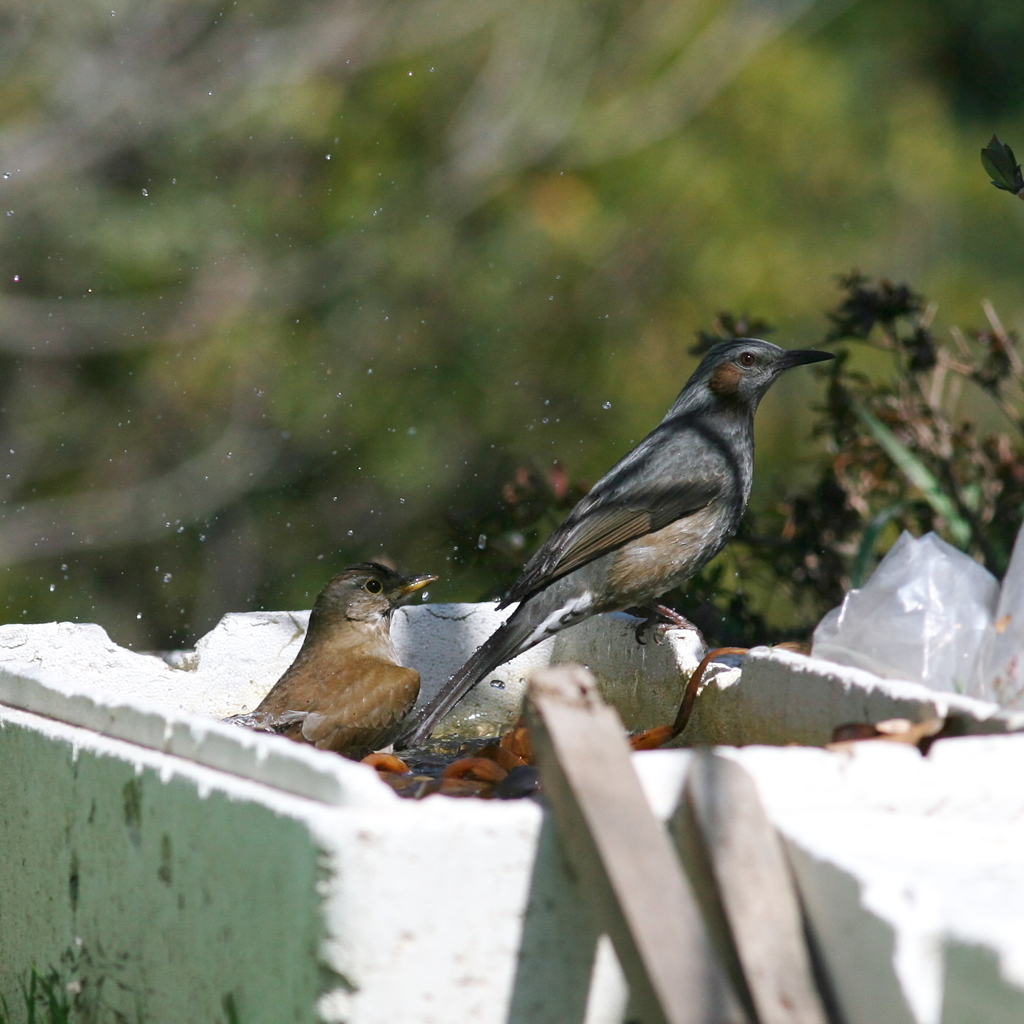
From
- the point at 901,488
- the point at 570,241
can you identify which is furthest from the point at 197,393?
the point at 901,488

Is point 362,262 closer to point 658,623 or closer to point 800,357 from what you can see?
point 800,357

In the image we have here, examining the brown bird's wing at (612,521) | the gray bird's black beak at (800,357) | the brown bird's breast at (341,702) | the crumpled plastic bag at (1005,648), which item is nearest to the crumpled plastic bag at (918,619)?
the crumpled plastic bag at (1005,648)

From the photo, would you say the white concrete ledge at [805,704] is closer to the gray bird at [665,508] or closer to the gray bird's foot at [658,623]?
the gray bird's foot at [658,623]

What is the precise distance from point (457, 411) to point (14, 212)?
9.80 ft

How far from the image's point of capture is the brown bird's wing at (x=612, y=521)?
420 cm

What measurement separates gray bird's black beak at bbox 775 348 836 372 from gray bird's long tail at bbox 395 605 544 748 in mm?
1415

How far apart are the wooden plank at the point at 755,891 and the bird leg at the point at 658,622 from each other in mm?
1640

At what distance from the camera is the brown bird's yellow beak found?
3789 millimetres

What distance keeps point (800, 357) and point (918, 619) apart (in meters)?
2.29

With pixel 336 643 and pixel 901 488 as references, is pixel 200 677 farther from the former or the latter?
Result: pixel 901 488

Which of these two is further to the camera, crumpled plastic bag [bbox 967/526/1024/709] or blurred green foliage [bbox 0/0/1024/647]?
blurred green foliage [bbox 0/0/1024/647]

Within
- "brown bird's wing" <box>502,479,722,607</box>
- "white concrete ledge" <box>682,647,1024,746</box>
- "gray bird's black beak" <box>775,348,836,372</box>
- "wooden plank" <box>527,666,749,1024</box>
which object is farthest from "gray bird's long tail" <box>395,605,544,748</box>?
"wooden plank" <box>527,666,749,1024</box>

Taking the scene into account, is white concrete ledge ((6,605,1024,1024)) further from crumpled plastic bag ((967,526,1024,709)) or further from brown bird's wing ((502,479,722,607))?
brown bird's wing ((502,479,722,607))

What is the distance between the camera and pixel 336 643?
11.6ft
